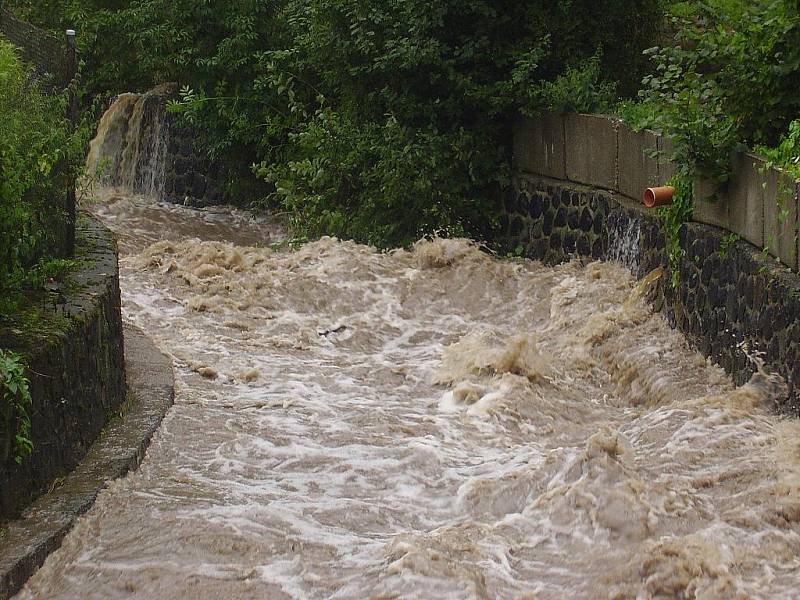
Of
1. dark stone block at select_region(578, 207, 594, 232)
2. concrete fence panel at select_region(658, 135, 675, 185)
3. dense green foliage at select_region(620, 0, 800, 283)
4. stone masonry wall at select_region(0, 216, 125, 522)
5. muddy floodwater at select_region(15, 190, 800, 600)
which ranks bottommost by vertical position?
muddy floodwater at select_region(15, 190, 800, 600)

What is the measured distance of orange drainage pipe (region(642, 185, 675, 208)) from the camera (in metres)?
9.37

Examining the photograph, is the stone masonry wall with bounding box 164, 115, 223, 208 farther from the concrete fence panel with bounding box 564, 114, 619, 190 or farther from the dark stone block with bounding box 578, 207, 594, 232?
the dark stone block with bounding box 578, 207, 594, 232

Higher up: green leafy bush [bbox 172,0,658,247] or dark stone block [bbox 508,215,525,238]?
green leafy bush [bbox 172,0,658,247]

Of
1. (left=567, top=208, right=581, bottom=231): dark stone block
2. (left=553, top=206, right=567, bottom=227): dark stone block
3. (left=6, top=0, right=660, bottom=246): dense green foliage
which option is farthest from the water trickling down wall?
(left=567, top=208, right=581, bottom=231): dark stone block

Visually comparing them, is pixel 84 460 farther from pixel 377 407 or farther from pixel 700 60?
pixel 700 60

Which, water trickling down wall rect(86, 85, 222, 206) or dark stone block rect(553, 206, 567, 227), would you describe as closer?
dark stone block rect(553, 206, 567, 227)

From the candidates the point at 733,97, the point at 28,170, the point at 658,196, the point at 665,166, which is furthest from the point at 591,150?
the point at 28,170

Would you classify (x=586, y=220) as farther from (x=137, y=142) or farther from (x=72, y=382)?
(x=137, y=142)

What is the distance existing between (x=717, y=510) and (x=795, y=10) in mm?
3602

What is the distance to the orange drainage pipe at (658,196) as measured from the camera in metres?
9.37

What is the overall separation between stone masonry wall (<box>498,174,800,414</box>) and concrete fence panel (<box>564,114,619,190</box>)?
140 mm

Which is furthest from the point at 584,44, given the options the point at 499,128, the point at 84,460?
the point at 84,460

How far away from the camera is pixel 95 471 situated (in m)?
6.45

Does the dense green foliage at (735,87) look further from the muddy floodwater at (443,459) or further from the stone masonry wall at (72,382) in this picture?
the stone masonry wall at (72,382)
